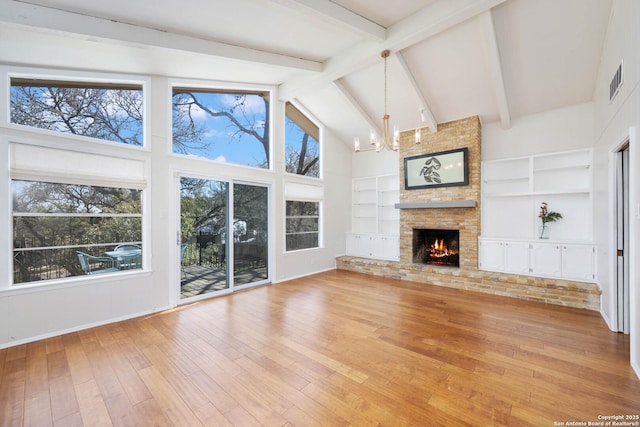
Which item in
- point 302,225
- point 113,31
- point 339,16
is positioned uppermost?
point 339,16

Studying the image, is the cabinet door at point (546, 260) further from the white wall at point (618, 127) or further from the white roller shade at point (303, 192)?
the white roller shade at point (303, 192)

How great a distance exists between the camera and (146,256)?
3971mm

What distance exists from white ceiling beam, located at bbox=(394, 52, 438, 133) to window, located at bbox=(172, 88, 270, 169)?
2753 mm

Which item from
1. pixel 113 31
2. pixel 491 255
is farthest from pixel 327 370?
pixel 491 255

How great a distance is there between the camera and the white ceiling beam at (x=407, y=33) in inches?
129

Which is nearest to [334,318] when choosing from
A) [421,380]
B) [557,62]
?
[421,380]

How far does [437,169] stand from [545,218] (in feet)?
6.89

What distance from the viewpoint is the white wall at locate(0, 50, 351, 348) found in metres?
2.99

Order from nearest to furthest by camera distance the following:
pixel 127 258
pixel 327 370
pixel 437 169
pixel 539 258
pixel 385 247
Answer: pixel 327 370 → pixel 127 258 → pixel 539 258 → pixel 437 169 → pixel 385 247

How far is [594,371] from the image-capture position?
7.89ft

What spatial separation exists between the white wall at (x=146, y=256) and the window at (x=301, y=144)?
0.29 metres

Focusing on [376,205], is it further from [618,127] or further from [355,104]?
[618,127]

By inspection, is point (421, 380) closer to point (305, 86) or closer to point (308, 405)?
point (308, 405)

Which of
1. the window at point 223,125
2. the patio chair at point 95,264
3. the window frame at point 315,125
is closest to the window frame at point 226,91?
the window at point 223,125
